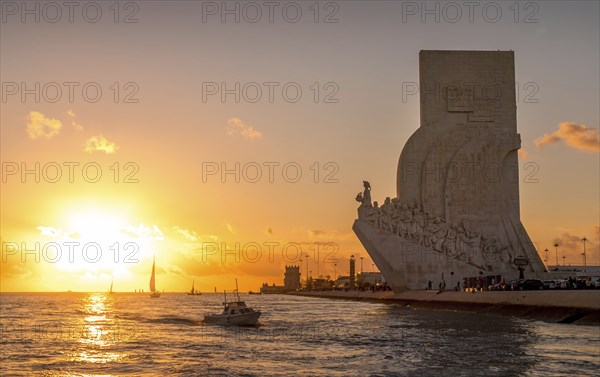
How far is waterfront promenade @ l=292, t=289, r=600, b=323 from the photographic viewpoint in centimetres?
2988

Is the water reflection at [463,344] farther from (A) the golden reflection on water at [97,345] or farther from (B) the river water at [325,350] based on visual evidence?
(A) the golden reflection on water at [97,345]

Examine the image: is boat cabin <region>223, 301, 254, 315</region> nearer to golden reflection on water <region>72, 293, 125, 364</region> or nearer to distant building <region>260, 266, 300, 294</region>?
golden reflection on water <region>72, 293, 125, 364</region>

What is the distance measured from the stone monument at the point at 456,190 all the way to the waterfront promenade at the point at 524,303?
12.6 feet

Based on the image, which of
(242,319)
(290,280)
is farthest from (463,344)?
(290,280)

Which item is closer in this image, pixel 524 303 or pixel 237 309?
pixel 524 303

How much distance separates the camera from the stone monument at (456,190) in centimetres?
5628

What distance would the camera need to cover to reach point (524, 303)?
36625 millimetres

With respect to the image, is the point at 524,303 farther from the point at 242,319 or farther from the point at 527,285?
the point at 242,319

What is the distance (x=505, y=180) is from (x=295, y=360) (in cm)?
4398

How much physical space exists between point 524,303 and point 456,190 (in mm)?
23664

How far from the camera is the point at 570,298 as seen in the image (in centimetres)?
3225

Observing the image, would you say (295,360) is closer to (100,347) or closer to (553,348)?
(553,348)

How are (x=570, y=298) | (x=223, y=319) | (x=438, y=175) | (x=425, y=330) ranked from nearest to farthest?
(x=425, y=330) < (x=570, y=298) < (x=223, y=319) < (x=438, y=175)

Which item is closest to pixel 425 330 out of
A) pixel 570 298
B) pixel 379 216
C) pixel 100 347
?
pixel 570 298
